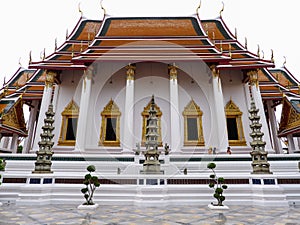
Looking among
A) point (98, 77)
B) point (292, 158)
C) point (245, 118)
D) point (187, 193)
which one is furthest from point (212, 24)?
point (187, 193)

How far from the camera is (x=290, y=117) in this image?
40.6 ft

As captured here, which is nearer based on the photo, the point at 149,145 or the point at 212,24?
the point at 149,145

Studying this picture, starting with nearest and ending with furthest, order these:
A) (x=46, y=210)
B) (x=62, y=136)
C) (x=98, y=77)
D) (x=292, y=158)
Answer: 1. (x=46, y=210)
2. (x=292, y=158)
3. (x=62, y=136)
4. (x=98, y=77)

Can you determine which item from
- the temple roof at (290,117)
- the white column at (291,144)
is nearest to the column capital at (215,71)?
the temple roof at (290,117)

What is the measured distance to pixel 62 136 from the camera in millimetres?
12281

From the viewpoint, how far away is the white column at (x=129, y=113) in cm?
1124

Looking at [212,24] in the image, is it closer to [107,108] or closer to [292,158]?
[107,108]

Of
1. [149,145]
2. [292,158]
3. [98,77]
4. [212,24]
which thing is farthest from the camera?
[212,24]

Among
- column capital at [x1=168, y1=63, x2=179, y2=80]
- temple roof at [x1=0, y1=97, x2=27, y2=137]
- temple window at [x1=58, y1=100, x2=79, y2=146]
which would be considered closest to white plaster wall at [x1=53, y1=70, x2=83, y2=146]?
temple window at [x1=58, y1=100, x2=79, y2=146]

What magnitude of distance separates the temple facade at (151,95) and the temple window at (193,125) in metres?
0.05

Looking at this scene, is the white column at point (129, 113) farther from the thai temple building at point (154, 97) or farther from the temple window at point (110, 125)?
the temple window at point (110, 125)

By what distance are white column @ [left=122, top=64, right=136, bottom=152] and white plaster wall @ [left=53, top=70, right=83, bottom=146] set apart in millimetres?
3080

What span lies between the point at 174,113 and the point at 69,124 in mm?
5713

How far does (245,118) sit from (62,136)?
986cm
